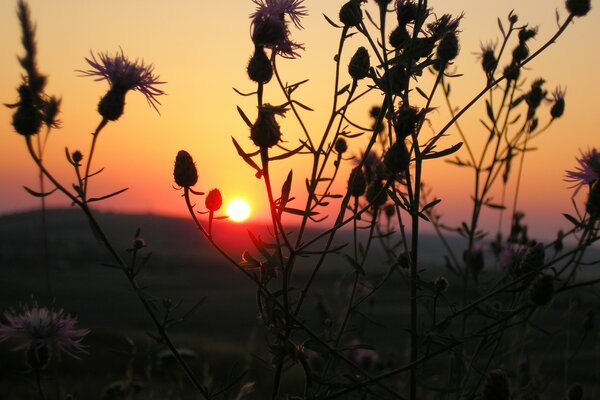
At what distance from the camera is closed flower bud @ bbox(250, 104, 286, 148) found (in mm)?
1966

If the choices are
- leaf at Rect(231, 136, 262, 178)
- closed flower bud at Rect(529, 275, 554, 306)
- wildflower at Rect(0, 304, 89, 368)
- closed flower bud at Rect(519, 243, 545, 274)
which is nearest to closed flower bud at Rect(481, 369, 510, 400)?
closed flower bud at Rect(529, 275, 554, 306)

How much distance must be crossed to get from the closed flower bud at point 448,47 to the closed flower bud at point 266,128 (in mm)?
899

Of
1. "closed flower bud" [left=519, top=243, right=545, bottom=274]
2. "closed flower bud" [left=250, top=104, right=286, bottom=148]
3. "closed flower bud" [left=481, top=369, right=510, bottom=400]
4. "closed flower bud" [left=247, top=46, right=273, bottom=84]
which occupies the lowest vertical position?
"closed flower bud" [left=481, top=369, right=510, bottom=400]

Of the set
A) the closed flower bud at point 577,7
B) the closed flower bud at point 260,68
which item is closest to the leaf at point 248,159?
the closed flower bud at point 260,68

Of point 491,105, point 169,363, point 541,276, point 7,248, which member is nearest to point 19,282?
point 7,248

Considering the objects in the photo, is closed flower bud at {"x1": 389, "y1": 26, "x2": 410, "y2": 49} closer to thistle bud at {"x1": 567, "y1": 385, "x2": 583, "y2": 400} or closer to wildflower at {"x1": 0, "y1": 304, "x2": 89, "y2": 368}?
wildflower at {"x1": 0, "y1": 304, "x2": 89, "y2": 368}

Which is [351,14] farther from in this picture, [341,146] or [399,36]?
[341,146]

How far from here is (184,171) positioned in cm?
229

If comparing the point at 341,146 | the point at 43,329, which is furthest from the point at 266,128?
the point at 43,329

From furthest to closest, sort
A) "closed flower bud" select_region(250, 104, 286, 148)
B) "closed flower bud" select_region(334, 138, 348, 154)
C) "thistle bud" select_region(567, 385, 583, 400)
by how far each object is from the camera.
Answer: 1. "thistle bud" select_region(567, 385, 583, 400)
2. "closed flower bud" select_region(334, 138, 348, 154)
3. "closed flower bud" select_region(250, 104, 286, 148)

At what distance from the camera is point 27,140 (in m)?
2.21

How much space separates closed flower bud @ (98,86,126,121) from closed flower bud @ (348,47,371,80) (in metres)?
0.82

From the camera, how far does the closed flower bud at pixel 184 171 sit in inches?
90.3

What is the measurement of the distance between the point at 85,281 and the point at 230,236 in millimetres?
14497
